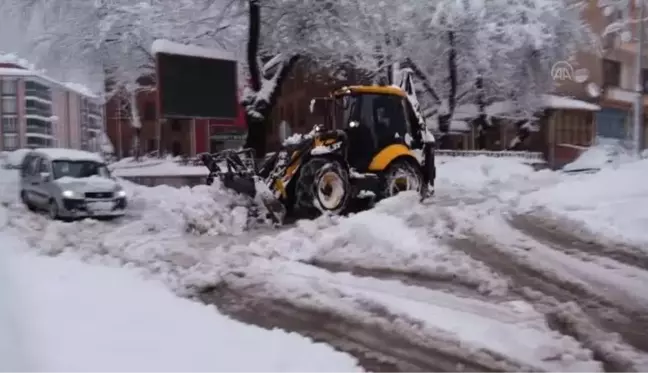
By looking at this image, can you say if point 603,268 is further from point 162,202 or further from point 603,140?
point 162,202

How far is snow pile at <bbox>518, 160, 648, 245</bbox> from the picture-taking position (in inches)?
89.6

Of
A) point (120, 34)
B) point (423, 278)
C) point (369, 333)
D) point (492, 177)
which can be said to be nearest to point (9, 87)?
point (120, 34)

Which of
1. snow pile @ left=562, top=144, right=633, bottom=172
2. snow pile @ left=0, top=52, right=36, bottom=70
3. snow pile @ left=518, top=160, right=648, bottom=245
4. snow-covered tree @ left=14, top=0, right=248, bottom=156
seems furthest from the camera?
snow pile @ left=562, top=144, right=633, bottom=172

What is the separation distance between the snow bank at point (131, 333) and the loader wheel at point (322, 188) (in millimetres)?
1008

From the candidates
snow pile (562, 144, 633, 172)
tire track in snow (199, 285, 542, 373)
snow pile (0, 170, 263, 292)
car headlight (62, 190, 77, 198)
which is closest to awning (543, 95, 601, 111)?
snow pile (562, 144, 633, 172)

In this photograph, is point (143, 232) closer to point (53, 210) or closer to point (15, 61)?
point (53, 210)

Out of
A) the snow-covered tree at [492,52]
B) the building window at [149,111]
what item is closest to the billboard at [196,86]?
the building window at [149,111]

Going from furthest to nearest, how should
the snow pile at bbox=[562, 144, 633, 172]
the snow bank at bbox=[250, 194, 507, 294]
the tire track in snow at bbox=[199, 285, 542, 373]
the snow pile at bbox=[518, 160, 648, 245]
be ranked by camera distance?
the snow pile at bbox=[562, 144, 633, 172] → the snow pile at bbox=[518, 160, 648, 245] → the snow bank at bbox=[250, 194, 507, 294] → the tire track in snow at bbox=[199, 285, 542, 373]

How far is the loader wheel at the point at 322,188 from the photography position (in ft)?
8.75

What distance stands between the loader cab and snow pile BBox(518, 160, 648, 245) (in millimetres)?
753

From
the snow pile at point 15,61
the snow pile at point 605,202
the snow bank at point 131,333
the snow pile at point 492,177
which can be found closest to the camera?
the snow bank at point 131,333

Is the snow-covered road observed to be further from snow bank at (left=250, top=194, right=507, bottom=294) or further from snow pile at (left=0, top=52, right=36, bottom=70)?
snow pile at (left=0, top=52, right=36, bottom=70)

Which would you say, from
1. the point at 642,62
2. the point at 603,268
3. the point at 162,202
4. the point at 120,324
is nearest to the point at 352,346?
the point at 120,324

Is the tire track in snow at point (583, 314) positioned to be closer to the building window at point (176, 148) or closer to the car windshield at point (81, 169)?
the building window at point (176, 148)
